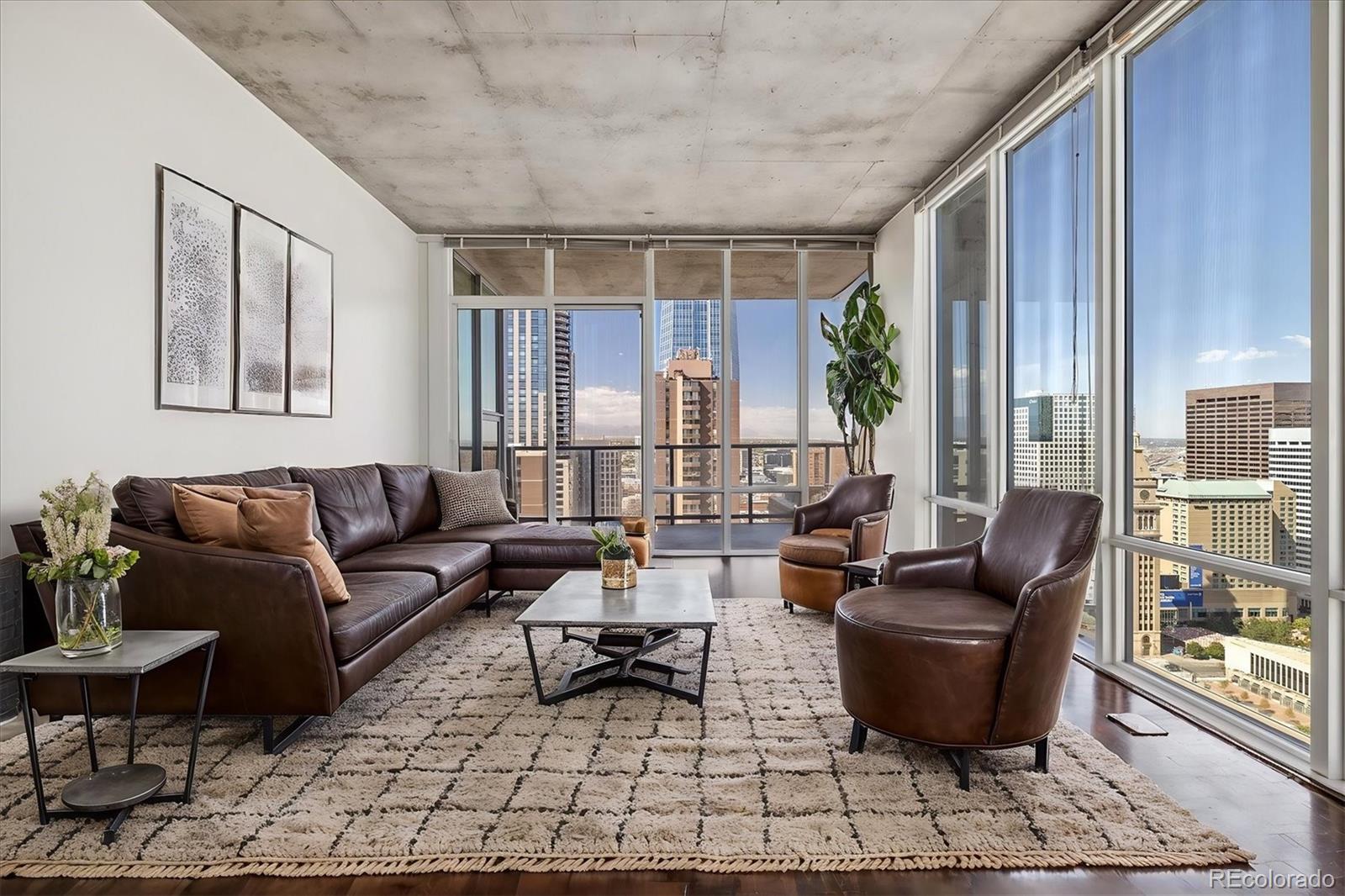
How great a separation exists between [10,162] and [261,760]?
2.22 metres

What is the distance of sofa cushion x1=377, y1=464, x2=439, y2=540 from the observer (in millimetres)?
4691

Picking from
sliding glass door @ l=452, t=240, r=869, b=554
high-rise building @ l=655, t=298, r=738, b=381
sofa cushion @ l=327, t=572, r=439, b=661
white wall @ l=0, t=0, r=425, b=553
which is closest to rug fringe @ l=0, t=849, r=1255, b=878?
sofa cushion @ l=327, t=572, r=439, b=661

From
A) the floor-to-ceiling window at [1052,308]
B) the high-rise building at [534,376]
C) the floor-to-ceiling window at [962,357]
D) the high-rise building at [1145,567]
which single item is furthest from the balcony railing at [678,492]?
the high-rise building at [1145,567]

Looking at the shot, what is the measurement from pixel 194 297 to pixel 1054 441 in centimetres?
437

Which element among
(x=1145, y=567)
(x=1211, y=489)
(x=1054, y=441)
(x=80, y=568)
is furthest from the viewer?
(x=1054, y=441)

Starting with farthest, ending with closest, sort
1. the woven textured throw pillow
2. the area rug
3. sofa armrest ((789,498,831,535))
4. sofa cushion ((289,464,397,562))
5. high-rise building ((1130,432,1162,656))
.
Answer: the woven textured throw pillow, sofa armrest ((789,498,831,535)), sofa cushion ((289,464,397,562)), high-rise building ((1130,432,1162,656)), the area rug

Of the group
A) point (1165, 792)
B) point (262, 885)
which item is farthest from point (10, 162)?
point (1165, 792)

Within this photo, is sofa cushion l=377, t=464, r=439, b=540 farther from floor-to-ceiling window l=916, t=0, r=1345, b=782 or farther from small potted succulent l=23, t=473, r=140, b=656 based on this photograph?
floor-to-ceiling window l=916, t=0, r=1345, b=782

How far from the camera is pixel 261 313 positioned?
3.95m

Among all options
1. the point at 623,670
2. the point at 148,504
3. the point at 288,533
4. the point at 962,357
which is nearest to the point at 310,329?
the point at 148,504

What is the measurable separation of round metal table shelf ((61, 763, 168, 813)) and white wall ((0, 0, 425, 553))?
3.20 ft

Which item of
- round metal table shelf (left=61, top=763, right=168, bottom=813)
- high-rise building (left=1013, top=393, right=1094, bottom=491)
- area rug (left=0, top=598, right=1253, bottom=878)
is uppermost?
high-rise building (left=1013, top=393, right=1094, bottom=491)

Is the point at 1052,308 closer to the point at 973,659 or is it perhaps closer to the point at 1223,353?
the point at 1223,353

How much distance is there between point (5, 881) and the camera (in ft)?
5.66
